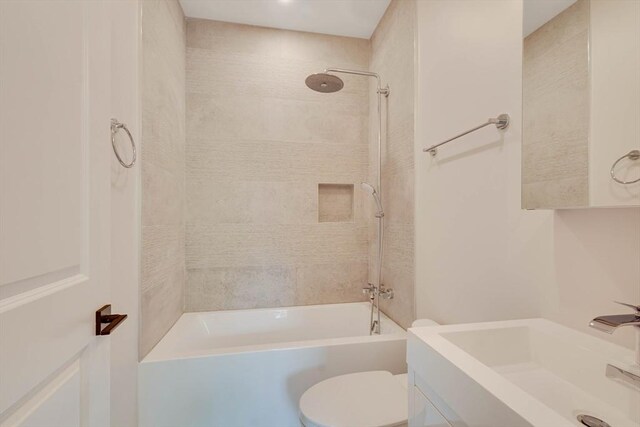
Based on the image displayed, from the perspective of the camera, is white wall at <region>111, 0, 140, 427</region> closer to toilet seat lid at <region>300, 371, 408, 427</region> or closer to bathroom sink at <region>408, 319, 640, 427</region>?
toilet seat lid at <region>300, 371, 408, 427</region>

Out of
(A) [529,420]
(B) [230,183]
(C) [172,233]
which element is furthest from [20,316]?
(B) [230,183]

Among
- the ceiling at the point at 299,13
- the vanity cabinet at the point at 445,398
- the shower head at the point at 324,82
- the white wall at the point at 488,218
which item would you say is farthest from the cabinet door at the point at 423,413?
the ceiling at the point at 299,13

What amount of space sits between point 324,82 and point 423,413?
1.75m

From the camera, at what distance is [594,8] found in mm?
724

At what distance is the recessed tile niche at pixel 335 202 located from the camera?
231 centimetres

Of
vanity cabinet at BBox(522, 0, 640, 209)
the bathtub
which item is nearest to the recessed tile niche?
the bathtub

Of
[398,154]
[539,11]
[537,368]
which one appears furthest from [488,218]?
[398,154]

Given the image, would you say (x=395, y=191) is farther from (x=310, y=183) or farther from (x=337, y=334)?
(x=337, y=334)

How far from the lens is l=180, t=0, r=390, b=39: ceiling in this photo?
191 centimetres

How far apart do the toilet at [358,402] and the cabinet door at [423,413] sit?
10.9 inches

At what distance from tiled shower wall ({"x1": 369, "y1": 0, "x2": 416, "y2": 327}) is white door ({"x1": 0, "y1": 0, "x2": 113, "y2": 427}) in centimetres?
146

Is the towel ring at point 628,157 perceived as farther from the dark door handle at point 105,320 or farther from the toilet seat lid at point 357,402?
the dark door handle at point 105,320

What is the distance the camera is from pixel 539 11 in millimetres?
867

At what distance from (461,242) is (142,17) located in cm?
187
